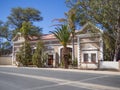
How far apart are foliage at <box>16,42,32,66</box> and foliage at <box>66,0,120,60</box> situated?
1337cm

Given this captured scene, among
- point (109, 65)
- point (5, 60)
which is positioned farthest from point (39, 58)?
point (5, 60)

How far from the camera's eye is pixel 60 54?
39.2m

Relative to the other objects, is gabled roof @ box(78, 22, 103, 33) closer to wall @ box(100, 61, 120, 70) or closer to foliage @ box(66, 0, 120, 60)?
foliage @ box(66, 0, 120, 60)

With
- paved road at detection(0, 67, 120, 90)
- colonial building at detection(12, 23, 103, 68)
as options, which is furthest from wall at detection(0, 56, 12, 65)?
paved road at detection(0, 67, 120, 90)

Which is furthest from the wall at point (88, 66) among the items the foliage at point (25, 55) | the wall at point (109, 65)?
the foliage at point (25, 55)

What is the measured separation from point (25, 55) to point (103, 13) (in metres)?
17.9

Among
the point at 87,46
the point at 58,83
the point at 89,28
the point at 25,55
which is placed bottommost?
the point at 58,83

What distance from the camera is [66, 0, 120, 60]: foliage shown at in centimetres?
2898

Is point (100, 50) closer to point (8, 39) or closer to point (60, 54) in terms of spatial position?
point (60, 54)

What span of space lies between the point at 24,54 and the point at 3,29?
25.4 meters

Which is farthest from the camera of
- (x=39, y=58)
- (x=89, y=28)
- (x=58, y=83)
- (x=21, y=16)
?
(x=21, y=16)

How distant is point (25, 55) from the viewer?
1646 inches

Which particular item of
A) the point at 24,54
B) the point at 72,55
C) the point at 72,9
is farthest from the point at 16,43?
the point at 72,9

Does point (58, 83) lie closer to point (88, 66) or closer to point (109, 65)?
point (109, 65)
